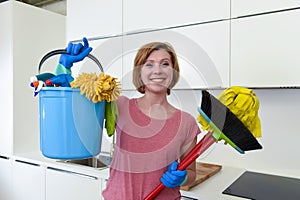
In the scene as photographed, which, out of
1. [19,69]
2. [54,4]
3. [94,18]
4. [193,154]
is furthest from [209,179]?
[54,4]

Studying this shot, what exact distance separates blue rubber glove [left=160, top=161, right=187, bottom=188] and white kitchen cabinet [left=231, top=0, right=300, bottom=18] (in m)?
0.82

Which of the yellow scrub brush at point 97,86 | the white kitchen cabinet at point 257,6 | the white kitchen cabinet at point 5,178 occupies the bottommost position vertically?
the white kitchen cabinet at point 5,178

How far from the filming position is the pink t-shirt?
3.01 feet

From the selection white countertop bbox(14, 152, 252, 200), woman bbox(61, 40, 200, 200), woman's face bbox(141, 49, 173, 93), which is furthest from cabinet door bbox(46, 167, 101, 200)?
woman's face bbox(141, 49, 173, 93)

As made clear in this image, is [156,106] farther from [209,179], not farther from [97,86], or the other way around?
[209,179]

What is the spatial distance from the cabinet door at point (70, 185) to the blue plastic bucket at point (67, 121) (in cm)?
77

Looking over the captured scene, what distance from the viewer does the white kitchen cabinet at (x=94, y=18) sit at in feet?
5.38

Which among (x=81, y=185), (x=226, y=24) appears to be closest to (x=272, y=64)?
(x=226, y=24)

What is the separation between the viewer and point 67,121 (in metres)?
0.79

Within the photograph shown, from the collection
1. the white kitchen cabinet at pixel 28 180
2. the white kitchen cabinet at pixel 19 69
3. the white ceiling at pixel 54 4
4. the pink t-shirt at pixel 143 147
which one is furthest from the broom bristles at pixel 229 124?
the white ceiling at pixel 54 4

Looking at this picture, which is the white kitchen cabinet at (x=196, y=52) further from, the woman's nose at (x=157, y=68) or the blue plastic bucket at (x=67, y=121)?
the blue plastic bucket at (x=67, y=121)

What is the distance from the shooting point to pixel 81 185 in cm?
160

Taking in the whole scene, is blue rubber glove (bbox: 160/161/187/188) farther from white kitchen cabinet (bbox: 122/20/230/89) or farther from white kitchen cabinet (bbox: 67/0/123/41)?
white kitchen cabinet (bbox: 67/0/123/41)

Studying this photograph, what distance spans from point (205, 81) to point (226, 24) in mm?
367
